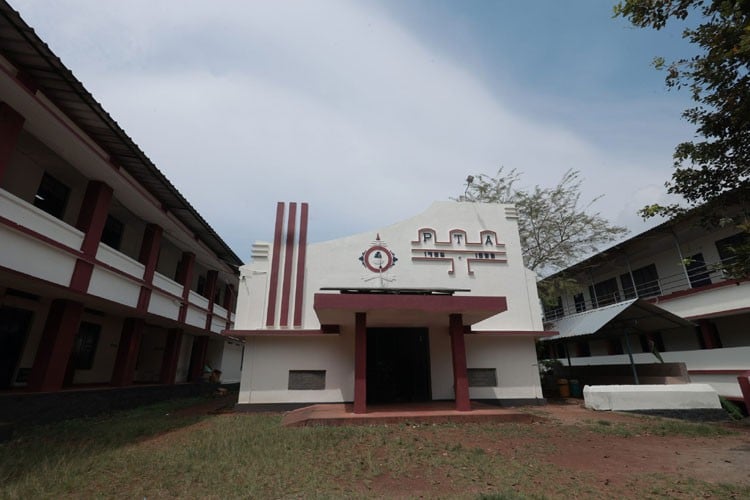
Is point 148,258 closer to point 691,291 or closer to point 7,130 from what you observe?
point 7,130

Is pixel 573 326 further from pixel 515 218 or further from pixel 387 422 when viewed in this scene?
pixel 387 422

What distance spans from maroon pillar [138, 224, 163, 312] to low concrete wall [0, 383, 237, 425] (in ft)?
9.41

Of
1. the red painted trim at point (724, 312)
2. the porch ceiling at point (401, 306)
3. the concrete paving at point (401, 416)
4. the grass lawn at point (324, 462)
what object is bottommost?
the grass lawn at point (324, 462)

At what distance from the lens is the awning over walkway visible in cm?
1258

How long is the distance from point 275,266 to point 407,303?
5.15 m

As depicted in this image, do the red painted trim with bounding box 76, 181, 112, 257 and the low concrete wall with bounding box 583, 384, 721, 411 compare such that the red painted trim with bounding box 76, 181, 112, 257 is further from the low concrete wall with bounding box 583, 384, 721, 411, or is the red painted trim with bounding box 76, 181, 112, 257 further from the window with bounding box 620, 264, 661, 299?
the window with bounding box 620, 264, 661, 299

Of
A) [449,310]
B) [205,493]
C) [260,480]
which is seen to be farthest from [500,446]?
[205,493]

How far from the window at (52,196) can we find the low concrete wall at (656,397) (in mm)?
17519

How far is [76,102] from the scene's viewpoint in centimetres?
882

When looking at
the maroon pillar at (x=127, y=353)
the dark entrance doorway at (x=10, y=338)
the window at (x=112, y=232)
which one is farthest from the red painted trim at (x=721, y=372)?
the dark entrance doorway at (x=10, y=338)

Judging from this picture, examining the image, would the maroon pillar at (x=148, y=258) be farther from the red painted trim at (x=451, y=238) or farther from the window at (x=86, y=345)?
the red painted trim at (x=451, y=238)

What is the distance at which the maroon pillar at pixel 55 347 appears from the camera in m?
9.76

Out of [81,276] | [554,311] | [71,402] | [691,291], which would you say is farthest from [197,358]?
[554,311]

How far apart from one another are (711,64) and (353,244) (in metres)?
10.1
